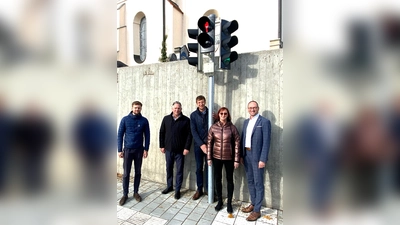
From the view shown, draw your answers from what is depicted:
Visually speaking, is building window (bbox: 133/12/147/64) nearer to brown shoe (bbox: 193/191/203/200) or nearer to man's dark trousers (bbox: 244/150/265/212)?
brown shoe (bbox: 193/191/203/200)

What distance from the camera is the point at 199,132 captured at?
4180 mm

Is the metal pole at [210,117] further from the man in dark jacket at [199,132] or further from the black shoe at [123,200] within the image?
the black shoe at [123,200]

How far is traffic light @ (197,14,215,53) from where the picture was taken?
12.3ft

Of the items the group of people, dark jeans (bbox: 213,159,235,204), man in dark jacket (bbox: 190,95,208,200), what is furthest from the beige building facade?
dark jeans (bbox: 213,159,235,204)

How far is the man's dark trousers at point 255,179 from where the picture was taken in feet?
11.6

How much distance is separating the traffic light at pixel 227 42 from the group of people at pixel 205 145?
83 cm

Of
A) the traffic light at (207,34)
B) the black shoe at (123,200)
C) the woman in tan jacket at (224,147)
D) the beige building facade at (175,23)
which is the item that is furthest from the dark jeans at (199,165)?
the beige building facade at (175,23)

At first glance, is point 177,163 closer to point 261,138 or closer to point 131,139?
point 131,139

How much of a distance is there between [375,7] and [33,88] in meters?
1.09

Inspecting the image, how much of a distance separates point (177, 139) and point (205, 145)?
59cm

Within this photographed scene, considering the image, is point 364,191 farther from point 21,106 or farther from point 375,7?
point 21,106

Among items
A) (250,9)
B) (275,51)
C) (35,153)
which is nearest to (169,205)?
(275,51)

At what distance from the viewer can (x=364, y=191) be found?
676 mm

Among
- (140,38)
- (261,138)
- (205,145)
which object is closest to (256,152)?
(261,138)
